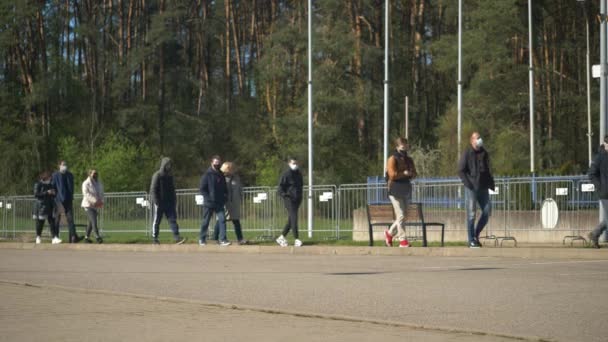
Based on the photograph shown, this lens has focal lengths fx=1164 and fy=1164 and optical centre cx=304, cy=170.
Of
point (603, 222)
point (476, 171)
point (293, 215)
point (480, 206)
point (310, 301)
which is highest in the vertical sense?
point (476, 171)

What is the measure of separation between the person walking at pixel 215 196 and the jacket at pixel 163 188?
1446mm

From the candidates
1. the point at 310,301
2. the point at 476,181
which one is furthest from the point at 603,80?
the point at 310,301

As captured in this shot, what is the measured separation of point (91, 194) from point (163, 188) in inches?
100

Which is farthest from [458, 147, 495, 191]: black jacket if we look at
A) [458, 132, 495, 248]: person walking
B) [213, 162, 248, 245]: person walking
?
[213, 162, 248, 245]: person walking

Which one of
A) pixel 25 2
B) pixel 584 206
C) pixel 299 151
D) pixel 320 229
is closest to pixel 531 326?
pixel 584 206

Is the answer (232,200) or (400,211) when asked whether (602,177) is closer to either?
(400,211)

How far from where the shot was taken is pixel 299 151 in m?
59.8

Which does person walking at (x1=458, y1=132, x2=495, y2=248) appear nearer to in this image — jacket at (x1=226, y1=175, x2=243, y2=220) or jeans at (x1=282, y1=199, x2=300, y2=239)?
jeans at (x1=282, y1=199, x2=300, y2=239)

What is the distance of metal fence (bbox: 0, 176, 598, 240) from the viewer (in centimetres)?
2419

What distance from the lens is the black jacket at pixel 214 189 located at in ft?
76.5

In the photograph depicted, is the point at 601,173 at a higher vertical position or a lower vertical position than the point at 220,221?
higher

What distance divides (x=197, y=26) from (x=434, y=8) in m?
14.9

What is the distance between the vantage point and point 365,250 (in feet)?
68.0

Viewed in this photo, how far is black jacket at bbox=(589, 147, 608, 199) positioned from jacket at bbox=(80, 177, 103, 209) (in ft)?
39.7
